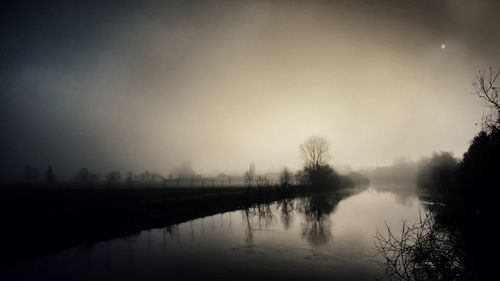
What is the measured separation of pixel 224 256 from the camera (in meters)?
20.6

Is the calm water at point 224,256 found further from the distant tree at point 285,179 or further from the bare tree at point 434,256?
the distant tree at point 285,179

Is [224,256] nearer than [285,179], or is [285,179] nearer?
[224,256]

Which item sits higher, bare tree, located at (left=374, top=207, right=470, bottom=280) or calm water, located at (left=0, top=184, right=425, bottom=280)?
bare tree, located at (left=374, top=207, right=470, bottom=280)

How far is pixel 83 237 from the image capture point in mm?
27188

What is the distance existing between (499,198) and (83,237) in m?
29.7

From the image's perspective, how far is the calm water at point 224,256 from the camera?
55.1 ft

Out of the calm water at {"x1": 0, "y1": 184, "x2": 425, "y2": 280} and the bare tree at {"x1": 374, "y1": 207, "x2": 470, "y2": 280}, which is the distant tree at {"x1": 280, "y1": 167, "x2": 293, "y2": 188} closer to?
the calm water at {"x1": 0, "y1": 184, "x2": 425, "y2": 280}

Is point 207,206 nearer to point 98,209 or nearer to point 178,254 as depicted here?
point 98,209

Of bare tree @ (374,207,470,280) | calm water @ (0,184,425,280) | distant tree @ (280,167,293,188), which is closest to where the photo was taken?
bare tree @ (374,207,470,280)

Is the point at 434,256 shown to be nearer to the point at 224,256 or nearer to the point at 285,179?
the point at 224,256

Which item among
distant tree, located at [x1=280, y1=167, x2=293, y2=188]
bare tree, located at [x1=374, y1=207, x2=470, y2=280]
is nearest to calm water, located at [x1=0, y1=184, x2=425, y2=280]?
bare tree, located at [x1=374, y1=207, x2=470, y2=280]

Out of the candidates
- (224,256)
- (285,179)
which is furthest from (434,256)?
(285,179)

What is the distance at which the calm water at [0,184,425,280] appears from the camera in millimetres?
16781

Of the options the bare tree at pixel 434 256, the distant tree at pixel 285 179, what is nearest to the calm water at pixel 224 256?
the bare tree at pixel 434 256
